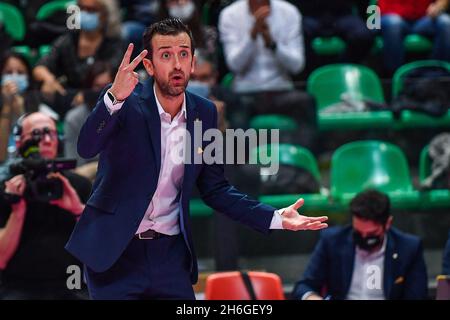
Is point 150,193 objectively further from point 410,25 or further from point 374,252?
point 410,25

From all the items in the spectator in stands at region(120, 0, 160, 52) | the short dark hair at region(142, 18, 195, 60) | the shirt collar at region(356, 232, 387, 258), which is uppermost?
the spectator in stands at region(120, 0, 160, 52)

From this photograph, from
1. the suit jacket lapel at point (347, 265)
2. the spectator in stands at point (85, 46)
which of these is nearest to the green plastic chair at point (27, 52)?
the spectator in stands at point (85, 46)

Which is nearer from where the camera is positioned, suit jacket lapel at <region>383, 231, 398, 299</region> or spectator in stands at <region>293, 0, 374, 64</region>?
suit jacket lapel at <region>383, 231, 398, 299</region>

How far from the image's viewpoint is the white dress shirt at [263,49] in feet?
21.1

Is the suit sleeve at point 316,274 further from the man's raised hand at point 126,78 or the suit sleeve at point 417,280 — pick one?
the man's raised hand at point 126,78

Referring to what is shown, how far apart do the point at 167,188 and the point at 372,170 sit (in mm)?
2346

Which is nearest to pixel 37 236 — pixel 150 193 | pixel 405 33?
pixel 150 193

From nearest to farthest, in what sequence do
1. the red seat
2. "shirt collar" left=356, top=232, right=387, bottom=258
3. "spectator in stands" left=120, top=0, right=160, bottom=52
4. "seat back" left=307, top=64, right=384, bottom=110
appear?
the red seat → "shirt collar" left=356, top=232, right=387, bottom=258 → "seat back" left=307, top=64, right=384, bottom=110 → "spectator in stands" left=120, top=0, right=160, bottom=52

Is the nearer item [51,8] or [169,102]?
[169,102]

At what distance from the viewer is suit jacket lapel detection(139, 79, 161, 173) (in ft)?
12.0

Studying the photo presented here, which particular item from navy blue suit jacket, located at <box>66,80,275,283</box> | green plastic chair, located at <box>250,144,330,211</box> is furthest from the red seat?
navy blue suit jacket, located at <box>66,80,275,283</box>

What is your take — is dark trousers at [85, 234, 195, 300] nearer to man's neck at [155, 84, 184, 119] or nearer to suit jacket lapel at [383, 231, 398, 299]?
man's neck at [155, 84, 184, 119]

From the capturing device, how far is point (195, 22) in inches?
256

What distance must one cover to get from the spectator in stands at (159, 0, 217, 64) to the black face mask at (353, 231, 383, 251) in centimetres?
162
